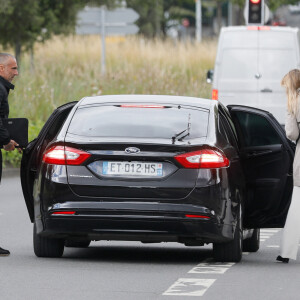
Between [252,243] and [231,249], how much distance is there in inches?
50.0

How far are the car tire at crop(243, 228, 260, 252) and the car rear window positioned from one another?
5.15ft

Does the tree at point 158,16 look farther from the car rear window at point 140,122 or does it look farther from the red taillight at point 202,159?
the red taillight at point 202,159

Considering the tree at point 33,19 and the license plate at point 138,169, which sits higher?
the license plate at point 138,169

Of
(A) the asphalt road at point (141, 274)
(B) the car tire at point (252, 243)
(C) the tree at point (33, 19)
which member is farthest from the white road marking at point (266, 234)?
(C) the tree at point (33, 19)

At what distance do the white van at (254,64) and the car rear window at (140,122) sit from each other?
14859 mm

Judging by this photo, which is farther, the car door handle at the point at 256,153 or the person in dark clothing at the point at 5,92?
the car door handle at the point at 256,153

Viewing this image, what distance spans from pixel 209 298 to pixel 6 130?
3034 mm

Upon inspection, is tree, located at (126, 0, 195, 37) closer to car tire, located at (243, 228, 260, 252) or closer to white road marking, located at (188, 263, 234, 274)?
car tire, located at (243, 228, 260, 252)

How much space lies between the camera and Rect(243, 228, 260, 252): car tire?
1176cm

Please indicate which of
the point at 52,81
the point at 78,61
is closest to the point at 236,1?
the point at 78,61

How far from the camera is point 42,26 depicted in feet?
121

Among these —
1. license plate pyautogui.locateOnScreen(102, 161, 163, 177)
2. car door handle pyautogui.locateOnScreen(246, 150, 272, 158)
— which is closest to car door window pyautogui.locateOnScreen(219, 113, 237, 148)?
car door handle pyautogui.locateOnScreen(246, 150, 272, 158)

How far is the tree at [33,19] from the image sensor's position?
115 feet

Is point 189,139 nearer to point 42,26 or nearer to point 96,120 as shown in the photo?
point 96,120
